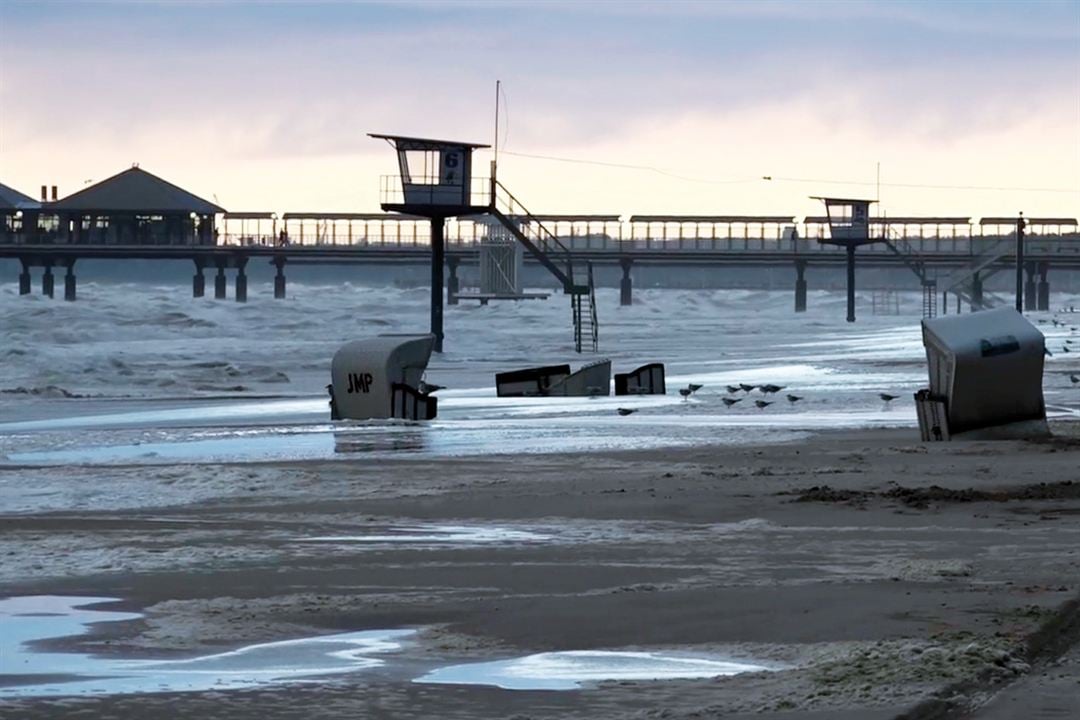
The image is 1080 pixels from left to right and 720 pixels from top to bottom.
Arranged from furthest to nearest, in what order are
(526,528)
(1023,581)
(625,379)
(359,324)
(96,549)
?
(359,324)
(625,379)
(526,528)
(96,549)
(1023,581)

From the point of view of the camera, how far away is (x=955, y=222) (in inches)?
4983

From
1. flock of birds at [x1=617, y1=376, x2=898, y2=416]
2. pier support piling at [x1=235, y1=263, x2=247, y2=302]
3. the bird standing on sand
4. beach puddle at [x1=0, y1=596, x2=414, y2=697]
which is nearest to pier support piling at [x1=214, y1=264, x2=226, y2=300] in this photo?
pier support piling at [x1=235, y1=263, x2=247, y2=302]

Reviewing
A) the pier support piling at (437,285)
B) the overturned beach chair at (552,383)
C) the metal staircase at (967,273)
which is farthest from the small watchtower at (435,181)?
the metal staircase at (967,273)

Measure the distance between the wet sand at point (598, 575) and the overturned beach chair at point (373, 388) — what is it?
284 inches

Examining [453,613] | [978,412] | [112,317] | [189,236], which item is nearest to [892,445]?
[978,412]

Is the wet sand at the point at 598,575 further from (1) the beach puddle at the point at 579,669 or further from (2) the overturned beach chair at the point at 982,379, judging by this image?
(2) the overturned beach chair at the point at 982,379

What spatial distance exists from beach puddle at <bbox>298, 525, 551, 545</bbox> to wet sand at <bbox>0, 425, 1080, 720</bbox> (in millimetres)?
32

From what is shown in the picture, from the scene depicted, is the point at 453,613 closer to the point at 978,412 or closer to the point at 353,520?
the point at 353,520

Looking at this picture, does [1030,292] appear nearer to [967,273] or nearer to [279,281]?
[967,273]

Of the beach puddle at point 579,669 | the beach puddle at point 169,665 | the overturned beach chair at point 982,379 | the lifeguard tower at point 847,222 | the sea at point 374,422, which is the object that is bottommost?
the sea at point 374,422

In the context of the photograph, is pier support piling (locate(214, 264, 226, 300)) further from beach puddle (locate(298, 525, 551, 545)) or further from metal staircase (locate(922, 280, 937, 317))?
beach puddle (locate(298, 525, 551, 545))

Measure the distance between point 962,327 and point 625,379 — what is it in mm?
10849

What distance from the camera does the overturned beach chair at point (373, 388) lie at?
23469 millimetres

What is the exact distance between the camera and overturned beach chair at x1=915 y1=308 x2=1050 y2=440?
1819cm
